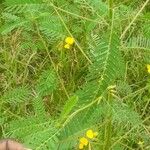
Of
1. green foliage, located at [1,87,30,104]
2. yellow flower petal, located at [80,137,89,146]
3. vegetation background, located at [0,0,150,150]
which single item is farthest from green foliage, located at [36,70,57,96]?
yellow flower petal, located at [80,137,89,146]

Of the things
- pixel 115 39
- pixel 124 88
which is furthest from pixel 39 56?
pixel 115 39

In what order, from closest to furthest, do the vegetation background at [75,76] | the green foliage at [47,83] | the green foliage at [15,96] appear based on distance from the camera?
1. the vegetation background at [75,76]
2. the green foliage at [47,83]
3. the green foliage at [15,96]

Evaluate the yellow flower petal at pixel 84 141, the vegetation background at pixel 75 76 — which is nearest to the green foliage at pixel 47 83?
the vegetation background at pixel 75 76

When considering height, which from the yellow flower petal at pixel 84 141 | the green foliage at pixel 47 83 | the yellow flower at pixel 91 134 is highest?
the green foliage at pixel 47 83

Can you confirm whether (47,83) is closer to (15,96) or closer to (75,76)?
(15,96)

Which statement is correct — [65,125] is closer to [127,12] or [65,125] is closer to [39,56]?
[127,12]

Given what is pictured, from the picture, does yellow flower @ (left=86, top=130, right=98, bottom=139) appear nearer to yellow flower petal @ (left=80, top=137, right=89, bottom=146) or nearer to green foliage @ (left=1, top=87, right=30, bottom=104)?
yellow flower petal @ (left=80, top=137, right=89, bottom=146)

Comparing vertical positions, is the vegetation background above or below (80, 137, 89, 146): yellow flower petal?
above

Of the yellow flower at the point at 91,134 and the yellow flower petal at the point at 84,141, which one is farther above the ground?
the yellow flower at the point at 91,134

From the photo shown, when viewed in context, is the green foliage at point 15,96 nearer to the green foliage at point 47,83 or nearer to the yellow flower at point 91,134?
the green foliage at point 47,83
